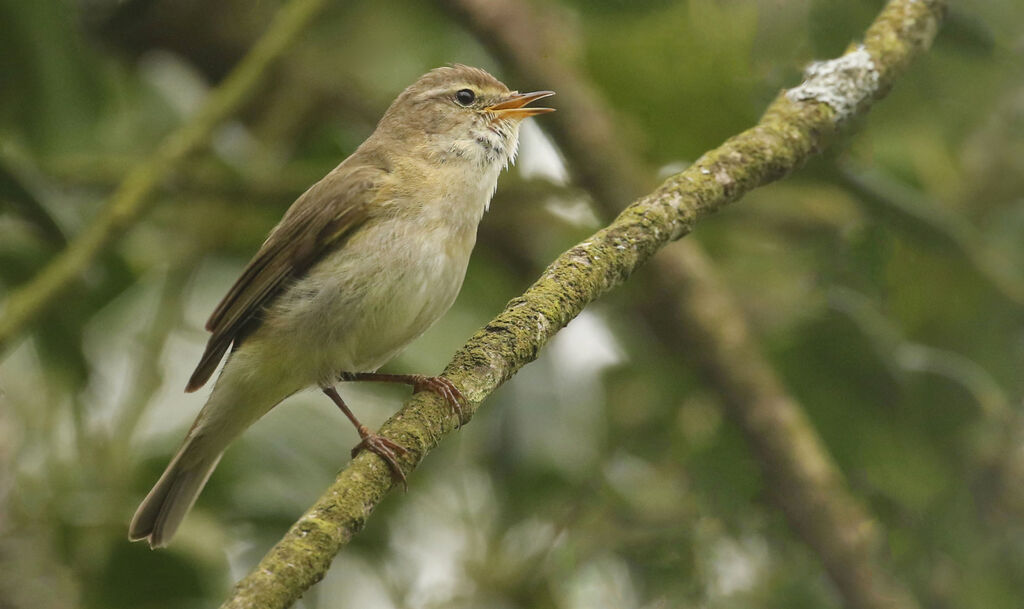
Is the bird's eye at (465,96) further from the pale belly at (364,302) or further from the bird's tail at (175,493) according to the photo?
the bird's tail at (175,493)

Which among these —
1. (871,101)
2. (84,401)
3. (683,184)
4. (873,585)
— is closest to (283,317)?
(84,401)

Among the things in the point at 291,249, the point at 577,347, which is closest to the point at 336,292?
the point at 291,249

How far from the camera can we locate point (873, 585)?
140 inches

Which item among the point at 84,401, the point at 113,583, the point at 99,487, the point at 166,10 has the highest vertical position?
the point at 166,10

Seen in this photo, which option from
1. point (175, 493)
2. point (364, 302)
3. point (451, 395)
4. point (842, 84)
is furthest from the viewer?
point (175, 493)

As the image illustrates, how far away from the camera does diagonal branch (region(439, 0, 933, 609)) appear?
3689 mm

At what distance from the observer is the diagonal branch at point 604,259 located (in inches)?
71.7

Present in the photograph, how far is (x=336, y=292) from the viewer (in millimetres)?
3326

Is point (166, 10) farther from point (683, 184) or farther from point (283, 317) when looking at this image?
point (683, 184)

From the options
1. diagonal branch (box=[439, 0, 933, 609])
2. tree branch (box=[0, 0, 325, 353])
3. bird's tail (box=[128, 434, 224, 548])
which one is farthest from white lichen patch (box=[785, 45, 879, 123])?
bird's tail (box=[128, 434, 224, 548])

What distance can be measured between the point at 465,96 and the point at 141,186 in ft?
3.71

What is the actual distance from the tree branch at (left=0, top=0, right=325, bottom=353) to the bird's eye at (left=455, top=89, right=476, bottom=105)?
1.81ft

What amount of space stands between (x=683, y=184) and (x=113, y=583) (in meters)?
2.34

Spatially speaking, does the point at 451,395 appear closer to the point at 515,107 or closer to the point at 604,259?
the point at 604,259
